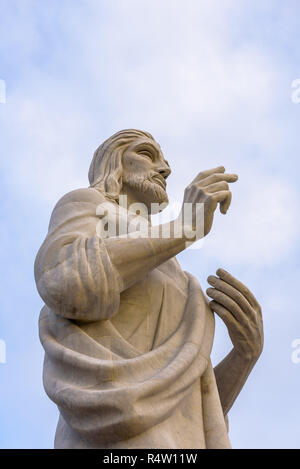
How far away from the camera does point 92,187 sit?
25.7 ft

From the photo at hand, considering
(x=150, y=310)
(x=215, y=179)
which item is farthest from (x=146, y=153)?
(x=150, y=310)

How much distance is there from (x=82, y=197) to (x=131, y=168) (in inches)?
36.2

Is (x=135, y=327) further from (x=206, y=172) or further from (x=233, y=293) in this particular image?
(x=206, y=172)

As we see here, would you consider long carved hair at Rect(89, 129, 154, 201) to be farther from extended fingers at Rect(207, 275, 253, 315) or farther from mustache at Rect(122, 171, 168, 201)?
extended fingers at Rect(207, 275, 253, 315)

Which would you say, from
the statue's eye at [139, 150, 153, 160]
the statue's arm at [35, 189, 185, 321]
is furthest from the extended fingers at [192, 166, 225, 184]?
the statue's eye at [139, 150, 153, 160]

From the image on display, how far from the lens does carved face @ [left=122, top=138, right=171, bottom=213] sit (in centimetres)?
Answer: 800

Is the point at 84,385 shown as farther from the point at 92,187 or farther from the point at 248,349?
the point at 92,187

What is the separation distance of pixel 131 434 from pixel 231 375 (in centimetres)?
191

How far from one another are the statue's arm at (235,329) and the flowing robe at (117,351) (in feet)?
0.61

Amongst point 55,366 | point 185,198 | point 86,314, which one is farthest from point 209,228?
point 55,366

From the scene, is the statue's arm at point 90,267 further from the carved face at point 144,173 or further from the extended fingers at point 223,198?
the carved face at point 144,173

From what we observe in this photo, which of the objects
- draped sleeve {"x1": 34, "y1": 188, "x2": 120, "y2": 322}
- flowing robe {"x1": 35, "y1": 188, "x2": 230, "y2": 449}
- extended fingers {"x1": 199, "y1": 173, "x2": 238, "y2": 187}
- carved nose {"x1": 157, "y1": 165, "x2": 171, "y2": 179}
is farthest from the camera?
carved nose {"x1": 157, "y1": 165, "x2": 171, "y2": 179}

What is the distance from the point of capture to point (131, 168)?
8102mm

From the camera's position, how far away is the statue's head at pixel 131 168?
797cm
